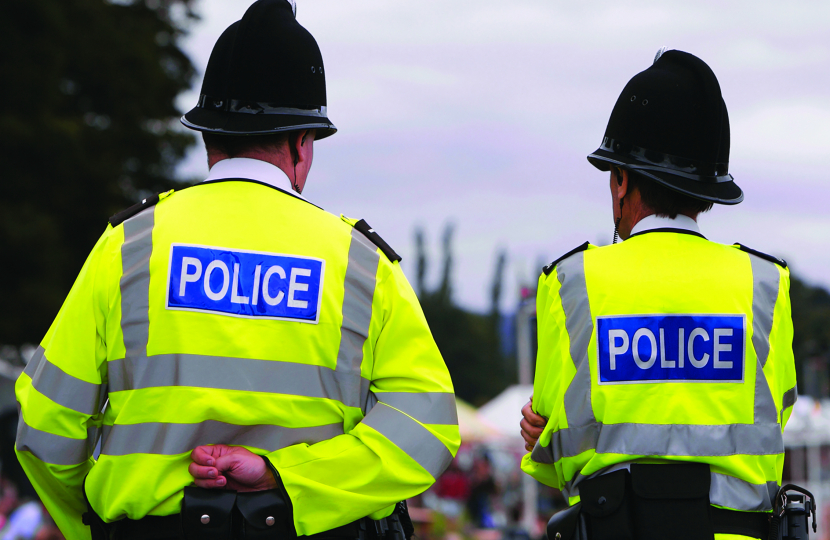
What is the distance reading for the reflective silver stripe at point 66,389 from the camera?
A: 8.25 feet

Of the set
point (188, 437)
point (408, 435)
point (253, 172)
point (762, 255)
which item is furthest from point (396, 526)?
point (762, 255)

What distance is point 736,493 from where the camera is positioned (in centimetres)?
268

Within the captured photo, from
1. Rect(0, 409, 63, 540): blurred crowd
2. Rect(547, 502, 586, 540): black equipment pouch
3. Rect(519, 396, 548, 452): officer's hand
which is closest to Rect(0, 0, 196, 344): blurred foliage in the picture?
Rect(0, 409, 63, 540): blurred crowd

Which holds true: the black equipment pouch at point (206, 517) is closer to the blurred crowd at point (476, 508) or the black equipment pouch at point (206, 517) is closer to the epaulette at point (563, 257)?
the epaulette at point (563, 257)

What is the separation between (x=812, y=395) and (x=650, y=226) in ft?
40.2

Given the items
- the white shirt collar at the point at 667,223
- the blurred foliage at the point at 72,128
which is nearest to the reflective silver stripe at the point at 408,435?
the white shirt collar at the point at 667,223

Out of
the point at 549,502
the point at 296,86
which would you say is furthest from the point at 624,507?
the point at 549,502

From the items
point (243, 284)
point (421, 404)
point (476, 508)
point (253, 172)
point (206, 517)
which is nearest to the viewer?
point (206, 517)

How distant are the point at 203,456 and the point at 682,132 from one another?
70.8 inches

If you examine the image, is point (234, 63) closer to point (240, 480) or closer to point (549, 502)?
point (240, 480)

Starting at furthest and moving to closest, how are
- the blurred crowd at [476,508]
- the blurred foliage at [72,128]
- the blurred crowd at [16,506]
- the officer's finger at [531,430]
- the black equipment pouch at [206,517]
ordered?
the blurred foliage at [72,128] → the blurred crowd at [476,508] → the blurred crowd at [16,506] → the officer's finger at [531,430] → the black equipment pouch at [206,517]

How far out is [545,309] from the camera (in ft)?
9.78

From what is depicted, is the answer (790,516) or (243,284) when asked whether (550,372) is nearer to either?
(790,516)

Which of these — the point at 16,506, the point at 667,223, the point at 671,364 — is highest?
the point at 667,223
